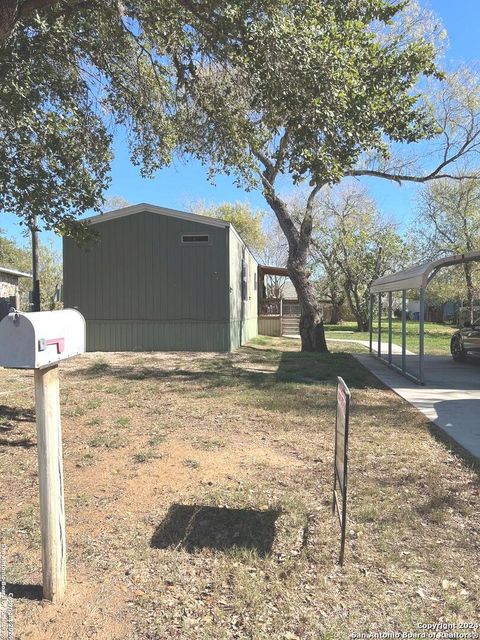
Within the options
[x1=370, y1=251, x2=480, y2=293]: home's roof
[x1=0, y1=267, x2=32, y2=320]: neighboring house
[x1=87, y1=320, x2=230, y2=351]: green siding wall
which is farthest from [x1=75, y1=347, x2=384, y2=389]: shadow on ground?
[x1=0, y1=267, x2=32, y2=320]: neighboring house

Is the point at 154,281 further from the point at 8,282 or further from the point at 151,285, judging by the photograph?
the point at 8,282

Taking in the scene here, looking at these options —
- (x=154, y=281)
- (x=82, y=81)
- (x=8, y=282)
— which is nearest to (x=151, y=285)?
(x=154, y=281)

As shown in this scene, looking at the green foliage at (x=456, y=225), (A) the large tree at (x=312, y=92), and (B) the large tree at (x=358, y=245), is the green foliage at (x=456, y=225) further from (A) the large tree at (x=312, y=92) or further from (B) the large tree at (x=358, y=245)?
(A) the large tree at (x=312, y=92)

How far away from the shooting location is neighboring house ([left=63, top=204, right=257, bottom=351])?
1564 centimetres

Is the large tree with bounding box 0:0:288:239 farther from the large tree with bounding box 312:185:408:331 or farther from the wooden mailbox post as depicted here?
the large tree with bounding box 312:185:408:331

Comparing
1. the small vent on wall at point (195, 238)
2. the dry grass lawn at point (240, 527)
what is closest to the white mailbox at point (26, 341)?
the dry grass lawn at point (240, 527)

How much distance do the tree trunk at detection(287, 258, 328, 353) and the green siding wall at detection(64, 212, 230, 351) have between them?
7.03ft

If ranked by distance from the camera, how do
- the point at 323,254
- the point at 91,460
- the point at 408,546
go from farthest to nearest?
the point at 323,254 → the point at 91,460 → the point at 408,546

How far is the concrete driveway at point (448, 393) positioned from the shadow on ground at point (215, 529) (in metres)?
2.69

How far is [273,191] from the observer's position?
14492 millimetres

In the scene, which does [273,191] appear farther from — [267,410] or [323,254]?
[323,254]

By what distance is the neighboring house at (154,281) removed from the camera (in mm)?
15641

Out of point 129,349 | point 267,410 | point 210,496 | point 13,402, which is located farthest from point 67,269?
point 210,496

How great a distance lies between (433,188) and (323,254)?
856 cm
